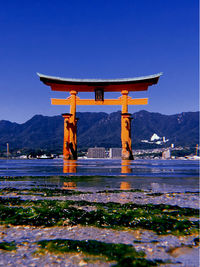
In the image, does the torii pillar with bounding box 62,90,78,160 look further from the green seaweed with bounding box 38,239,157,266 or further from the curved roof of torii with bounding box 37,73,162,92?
the green seaweed with bounding box 38,239,157,266

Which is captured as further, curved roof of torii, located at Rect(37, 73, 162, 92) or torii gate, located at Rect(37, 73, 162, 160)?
torii gate, located at Rect(37, 73, 162, 160)

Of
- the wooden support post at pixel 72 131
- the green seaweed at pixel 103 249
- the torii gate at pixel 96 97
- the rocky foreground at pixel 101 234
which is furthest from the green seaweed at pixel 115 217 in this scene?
the torii gate at pixel 96 97

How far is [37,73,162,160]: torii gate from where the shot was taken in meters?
29.4

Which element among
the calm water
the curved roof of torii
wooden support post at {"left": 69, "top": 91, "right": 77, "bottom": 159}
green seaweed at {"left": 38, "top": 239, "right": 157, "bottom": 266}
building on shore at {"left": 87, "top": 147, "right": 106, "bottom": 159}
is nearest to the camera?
green seaweed at {"left": 38, "top": 239, "right": 157, "bottom": 266}

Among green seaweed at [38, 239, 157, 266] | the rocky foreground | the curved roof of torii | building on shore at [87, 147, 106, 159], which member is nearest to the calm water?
the rocky foreground

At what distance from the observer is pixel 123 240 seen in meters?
2.21

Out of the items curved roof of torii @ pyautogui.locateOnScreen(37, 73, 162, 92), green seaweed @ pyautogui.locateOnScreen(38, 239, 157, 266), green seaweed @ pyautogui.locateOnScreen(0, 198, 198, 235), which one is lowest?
green seaweed @ pyautogui.locateOnScreen(0, 198, 198, 235)

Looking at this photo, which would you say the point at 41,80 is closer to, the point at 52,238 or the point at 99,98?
the point at 99,98

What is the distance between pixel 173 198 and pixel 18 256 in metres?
3.03

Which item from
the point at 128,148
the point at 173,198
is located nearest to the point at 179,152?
the point at 128,148

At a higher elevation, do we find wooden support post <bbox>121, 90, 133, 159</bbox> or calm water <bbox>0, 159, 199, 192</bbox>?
wooden support post <bbox>121, 90, 133, 159</bbox>

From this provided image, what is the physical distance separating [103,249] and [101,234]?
411 mm

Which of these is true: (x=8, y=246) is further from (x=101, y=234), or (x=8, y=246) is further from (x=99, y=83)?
(x=99, y=83)

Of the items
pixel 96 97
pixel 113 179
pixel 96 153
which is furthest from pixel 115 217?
pixel 96 153
